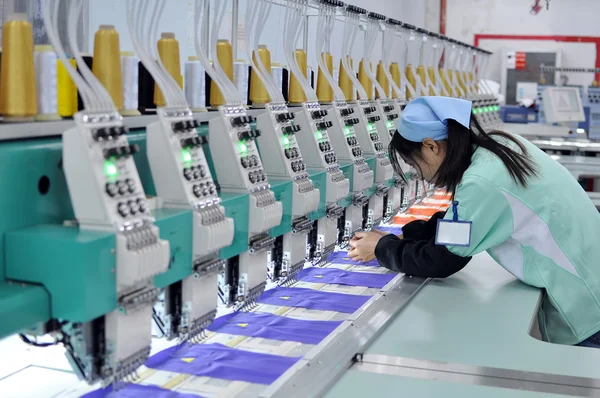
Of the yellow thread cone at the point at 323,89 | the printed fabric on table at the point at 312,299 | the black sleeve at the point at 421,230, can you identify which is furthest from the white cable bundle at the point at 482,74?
the printed fabric on table at the point at 312,299

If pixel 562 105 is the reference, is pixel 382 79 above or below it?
above

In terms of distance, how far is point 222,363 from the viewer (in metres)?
2.36

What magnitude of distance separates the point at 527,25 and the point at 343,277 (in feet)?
41.2

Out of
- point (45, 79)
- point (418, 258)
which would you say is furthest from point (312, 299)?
point (45, 79)

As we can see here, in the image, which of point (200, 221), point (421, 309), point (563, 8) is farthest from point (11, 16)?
point (563, 8)

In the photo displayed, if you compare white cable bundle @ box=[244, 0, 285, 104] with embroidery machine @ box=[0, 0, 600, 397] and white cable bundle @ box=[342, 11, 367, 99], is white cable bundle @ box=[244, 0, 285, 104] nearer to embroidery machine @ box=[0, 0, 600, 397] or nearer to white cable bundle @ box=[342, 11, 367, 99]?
embroidery machine @ box=[0, 0, 600, 397]

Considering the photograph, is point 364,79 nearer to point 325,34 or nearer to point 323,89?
point 323,89

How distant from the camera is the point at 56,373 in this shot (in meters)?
2.57

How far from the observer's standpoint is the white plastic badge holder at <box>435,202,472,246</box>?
107 inches

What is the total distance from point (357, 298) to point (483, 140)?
82 cm

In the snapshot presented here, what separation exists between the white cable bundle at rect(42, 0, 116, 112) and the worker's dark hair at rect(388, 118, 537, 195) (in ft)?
4.27

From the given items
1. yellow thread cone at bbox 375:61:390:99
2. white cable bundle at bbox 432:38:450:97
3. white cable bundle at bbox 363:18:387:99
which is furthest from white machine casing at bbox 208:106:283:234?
Result: white cable bundle at bbox 432:38:450:97

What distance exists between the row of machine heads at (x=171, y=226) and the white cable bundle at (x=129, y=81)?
72 millimetres

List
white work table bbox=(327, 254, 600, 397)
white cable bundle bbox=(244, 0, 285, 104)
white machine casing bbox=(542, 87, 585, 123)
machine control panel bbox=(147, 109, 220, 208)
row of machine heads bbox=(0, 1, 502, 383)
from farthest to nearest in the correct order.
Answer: white machine casing bbox=(542, 87, 585, 123) → white cable bundle bbox=(244, 0, 285, 104) → machine control panel bbox=(147, 109, 220, 208) → white work table bbox=(327, 254, 600, 397) → row of machine heads bbox=(0, 1, 502, 383)
